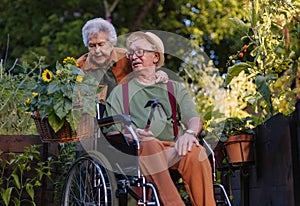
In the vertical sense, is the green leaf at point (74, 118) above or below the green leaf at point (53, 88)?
below

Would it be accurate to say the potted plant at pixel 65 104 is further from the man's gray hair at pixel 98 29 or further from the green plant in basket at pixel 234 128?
the green plant in basket at pixel 234 128

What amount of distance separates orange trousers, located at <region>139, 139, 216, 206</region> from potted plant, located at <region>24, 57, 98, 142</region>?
48 centimetres

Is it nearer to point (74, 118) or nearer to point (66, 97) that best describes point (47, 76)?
point (66, 97)

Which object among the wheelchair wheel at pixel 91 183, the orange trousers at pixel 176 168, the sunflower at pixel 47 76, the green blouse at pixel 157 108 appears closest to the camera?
the orange trousers at pixel 176 168

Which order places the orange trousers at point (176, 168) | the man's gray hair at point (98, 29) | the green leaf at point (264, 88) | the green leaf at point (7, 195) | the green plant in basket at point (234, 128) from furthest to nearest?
the man's gray hair at point (98, 29)
the green leaf at point (7, 195)
the green plant in basket at point (234, 128)
the green leaf at point (264, 88)
the orange trousers at point (176, 168)

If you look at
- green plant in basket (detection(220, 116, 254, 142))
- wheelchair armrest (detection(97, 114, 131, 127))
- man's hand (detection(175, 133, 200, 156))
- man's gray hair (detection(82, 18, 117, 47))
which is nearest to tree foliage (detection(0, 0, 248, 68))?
man's gray hair (detection(82, 18, 117, 47))

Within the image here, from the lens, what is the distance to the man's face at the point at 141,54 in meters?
2.96

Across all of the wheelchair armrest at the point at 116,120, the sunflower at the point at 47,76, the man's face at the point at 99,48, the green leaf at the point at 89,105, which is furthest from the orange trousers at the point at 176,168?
the man's face at the point at 99,48

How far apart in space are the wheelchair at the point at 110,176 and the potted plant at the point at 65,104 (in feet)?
0.39

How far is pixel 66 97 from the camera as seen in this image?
2889mm

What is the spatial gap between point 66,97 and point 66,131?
0.59 feet

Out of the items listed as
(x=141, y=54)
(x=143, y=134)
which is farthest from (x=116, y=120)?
(x=141, y=54)

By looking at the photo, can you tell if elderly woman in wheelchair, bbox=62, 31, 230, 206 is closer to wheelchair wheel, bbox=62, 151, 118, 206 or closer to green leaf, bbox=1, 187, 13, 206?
wheelchair wheel, bbox=62, 151, 118, 206

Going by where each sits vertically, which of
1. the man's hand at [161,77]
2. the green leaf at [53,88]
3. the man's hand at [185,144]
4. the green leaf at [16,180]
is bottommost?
the green leaf at [16,180]
